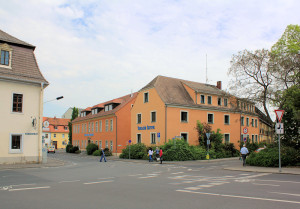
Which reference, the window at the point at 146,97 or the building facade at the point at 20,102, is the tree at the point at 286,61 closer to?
the window at the point at 146,97

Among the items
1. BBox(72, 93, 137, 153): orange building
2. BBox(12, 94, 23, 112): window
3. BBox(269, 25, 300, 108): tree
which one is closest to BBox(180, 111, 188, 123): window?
BBox(72, 93, 137, 153): orange building

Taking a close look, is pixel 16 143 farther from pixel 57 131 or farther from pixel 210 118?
pixel 57 131

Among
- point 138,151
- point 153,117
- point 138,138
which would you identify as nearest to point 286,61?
point 153,117

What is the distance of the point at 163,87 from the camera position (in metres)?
38.4

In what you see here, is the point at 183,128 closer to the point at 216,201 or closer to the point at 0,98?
the point at 0,98

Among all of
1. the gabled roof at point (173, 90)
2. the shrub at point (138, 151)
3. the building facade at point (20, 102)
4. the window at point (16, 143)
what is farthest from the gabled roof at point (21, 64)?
the gabled roof at point (173, 90)

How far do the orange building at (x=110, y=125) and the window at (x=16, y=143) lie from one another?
17843mm

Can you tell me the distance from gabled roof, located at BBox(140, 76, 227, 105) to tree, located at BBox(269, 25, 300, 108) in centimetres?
1030

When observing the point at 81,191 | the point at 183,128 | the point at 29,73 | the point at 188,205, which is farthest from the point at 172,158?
the point at 188,205

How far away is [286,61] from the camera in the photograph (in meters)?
23.0

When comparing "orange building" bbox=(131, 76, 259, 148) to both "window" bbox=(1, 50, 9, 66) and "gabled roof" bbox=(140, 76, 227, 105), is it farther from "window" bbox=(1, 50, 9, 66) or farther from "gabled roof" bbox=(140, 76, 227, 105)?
"window" bbox=(1, 50, 9, 66)

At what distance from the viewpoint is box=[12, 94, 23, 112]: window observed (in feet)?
80.2

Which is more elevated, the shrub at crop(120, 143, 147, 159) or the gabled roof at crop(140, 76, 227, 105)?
the gabled roof at crop(140, 76, 227, 105)

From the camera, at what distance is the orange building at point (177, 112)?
117 feet
